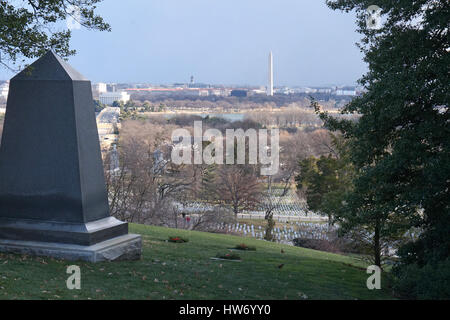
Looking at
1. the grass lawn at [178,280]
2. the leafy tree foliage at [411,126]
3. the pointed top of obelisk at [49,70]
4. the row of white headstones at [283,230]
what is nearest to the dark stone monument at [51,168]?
the pointed top of obelisk at [49,70]

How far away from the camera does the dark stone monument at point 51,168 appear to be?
8703mm

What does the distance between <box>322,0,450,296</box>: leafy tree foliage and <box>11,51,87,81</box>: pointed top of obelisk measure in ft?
18.6

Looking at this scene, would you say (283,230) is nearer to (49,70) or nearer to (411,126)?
(411,126)

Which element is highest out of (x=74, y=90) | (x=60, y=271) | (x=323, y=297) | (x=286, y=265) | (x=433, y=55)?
(x=433, y=55)

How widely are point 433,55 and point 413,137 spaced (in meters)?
1.50

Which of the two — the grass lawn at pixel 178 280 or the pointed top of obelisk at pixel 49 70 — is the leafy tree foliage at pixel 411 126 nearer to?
the grass lawn at pixel 178 280

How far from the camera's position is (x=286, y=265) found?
11.4m

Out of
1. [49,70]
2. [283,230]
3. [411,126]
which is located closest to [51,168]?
[49,70]

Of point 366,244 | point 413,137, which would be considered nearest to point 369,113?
point 413,137

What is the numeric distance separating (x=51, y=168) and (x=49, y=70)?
6.02 feet

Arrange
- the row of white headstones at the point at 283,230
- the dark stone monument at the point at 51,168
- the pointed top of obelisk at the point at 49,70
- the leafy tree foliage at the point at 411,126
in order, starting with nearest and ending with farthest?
the leafy tree foliage at the point at 411,126, the dark stone monument at the point at 51,168, the pointed top of obelisk at the point at 49,70, the row of white headstones at the point at 283,230

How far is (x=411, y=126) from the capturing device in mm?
9125

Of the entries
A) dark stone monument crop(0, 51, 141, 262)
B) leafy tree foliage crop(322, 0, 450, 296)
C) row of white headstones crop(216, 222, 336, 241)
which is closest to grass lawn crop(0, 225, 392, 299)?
dark stone monument crop(0, 51, 141, 262)
